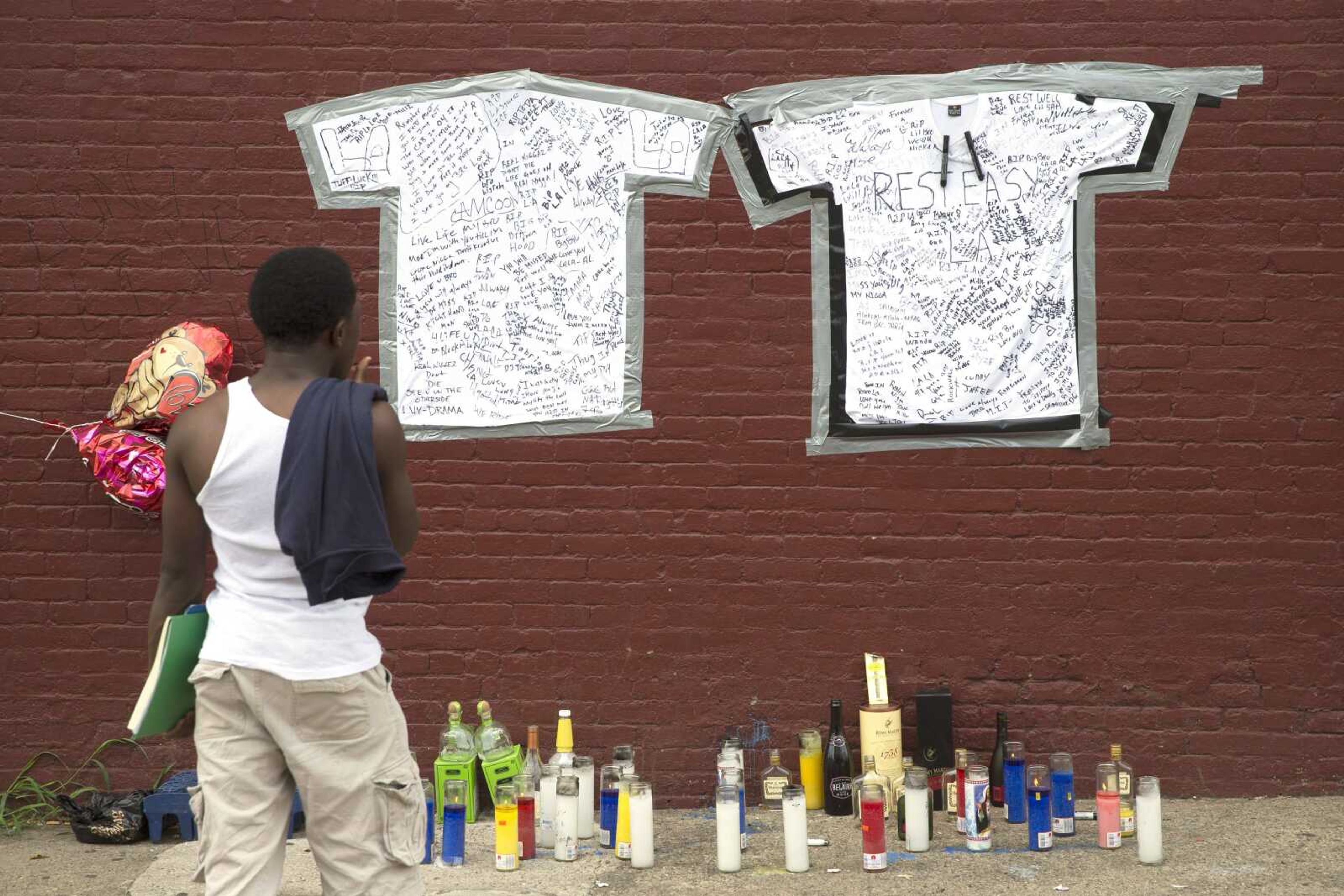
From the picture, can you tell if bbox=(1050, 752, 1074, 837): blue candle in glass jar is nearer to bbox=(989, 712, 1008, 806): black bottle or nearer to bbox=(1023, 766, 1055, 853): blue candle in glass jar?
bbox=(1023, 766, 1055, 853): blue candle in glass jar

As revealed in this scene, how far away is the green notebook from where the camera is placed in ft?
10.5

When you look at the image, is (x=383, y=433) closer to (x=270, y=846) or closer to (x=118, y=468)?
(x=270, y=846)

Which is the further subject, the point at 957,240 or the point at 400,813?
the point at 957,240

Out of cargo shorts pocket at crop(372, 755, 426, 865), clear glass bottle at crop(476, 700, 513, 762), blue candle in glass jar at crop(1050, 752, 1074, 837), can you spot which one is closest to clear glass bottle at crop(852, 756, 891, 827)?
blue candle in glass jar at crop(1050, 752, 1074, 837)

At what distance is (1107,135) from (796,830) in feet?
10.7

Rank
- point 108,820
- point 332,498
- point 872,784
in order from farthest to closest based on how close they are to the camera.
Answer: point 108,820, point 872,784, point 332,498

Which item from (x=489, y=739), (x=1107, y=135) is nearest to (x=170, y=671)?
(x=489, y=739)

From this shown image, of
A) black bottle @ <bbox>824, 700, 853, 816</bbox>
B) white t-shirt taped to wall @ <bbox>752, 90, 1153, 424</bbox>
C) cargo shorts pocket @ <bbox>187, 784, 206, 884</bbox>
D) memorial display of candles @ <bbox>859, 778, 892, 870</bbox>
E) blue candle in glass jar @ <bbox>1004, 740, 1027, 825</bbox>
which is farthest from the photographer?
white t-shirt taped to wall @ <bbox>752, 90, 1153, 424</bbox>

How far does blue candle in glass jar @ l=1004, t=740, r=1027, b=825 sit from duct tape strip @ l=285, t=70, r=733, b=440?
2.06 m

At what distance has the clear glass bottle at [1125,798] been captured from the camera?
5.46 m

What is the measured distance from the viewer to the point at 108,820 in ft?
19.0

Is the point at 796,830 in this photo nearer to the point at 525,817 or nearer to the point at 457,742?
the point at 525,817

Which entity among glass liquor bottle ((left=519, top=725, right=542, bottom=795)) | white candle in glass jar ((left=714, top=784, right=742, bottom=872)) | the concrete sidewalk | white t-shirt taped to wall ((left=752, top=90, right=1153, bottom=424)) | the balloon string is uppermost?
white t-shirt taped to wall ((left=752, top=90, right=1153, bottom=424))

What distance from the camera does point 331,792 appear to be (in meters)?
3.08
